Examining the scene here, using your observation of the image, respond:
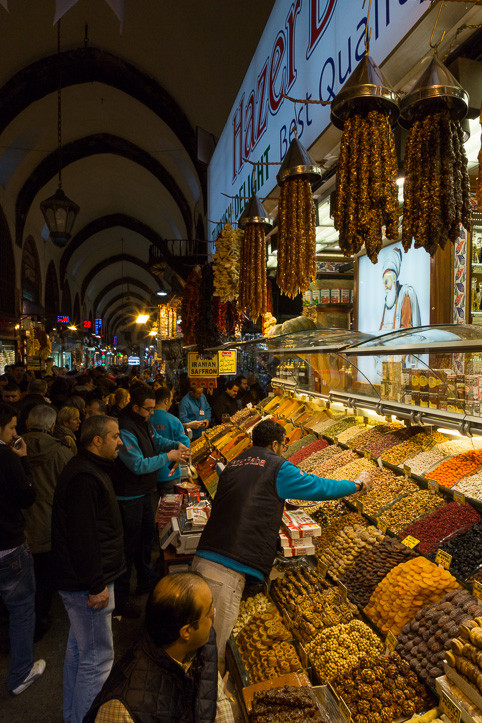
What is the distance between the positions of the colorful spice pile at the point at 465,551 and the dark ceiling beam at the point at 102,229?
82.1 feet

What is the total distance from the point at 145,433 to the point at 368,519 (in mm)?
2363

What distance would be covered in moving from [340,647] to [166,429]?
153 inches

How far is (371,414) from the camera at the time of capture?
549 cm

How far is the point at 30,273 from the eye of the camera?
19922 millimetres

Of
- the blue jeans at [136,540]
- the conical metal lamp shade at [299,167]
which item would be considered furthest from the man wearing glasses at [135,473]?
the conical metal lamp shade at [299,167]

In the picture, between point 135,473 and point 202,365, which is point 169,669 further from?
point 202,365

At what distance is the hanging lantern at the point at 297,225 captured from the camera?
2936 millimetres

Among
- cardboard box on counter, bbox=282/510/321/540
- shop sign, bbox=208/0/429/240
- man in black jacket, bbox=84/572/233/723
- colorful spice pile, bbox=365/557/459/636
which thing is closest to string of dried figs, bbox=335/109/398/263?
shop sign, bbox=208/0/429/240

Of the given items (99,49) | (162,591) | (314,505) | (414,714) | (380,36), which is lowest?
(414,714)

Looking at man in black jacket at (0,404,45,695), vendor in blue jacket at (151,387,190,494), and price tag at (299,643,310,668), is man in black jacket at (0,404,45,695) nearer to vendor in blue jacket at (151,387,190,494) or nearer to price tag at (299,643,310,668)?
price tag at (299,643,310,668)

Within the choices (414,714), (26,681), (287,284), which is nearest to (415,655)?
(414,714)

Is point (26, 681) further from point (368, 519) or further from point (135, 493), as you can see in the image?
point (368, 519)

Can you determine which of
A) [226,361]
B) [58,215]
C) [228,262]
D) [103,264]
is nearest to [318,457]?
[228,262]

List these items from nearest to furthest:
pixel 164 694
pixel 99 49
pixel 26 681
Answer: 1. pixel 164 694
2. pixel 26 681
3. pixel 99 49
